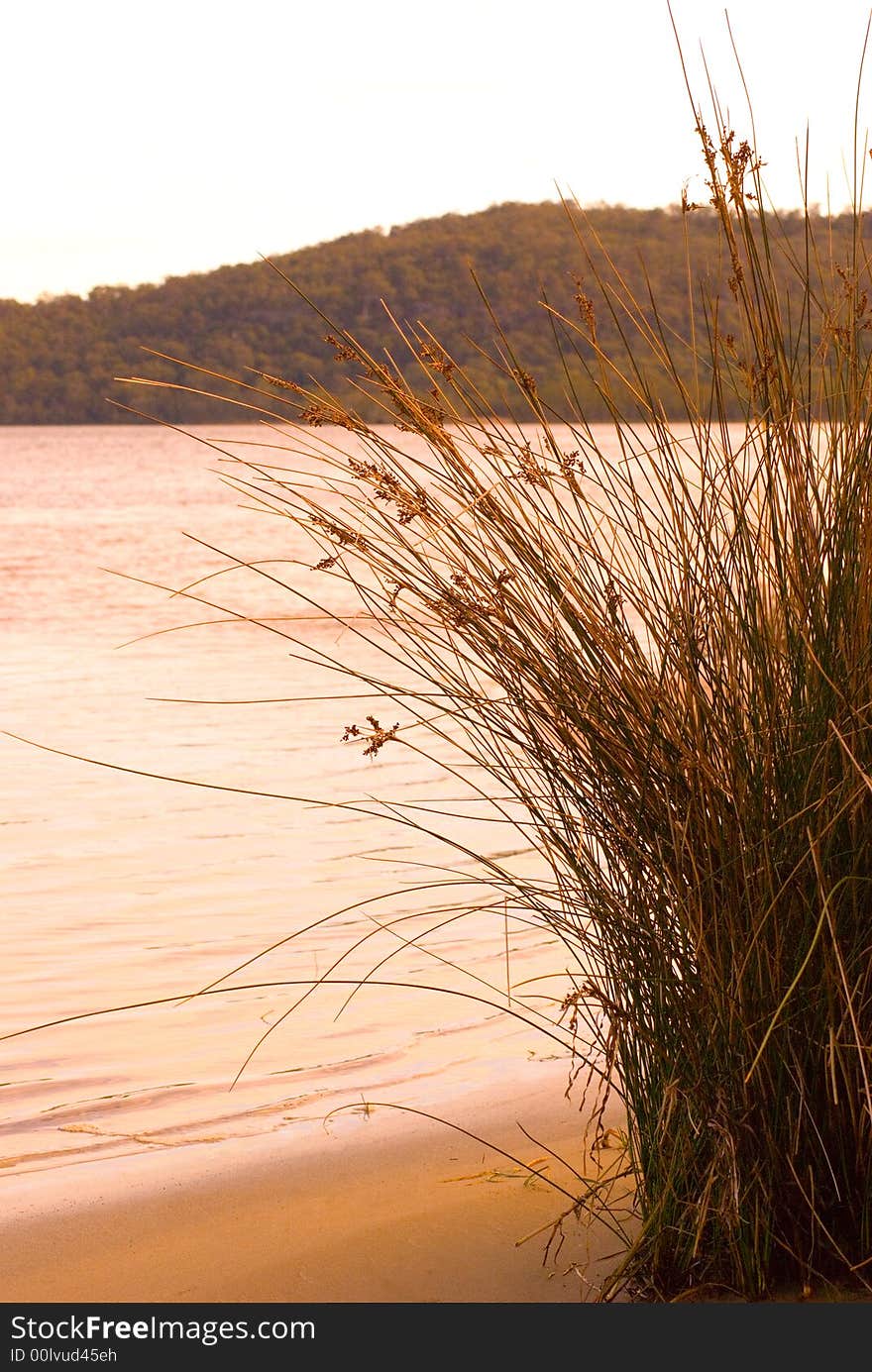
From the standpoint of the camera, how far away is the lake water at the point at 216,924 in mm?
3385

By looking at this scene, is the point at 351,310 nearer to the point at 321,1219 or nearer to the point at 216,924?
the point at 216,924

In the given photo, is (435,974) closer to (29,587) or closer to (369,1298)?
(369,1298)

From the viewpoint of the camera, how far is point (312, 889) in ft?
16.8

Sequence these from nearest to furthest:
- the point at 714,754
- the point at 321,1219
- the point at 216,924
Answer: the point at 714,754 < the point at 321,1219 < the point at 216,924

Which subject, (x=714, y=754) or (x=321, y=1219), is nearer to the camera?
(x=714, y=754)

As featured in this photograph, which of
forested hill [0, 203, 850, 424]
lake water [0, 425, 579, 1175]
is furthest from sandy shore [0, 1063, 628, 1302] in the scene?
forested hill [0, 203, 850, 424]

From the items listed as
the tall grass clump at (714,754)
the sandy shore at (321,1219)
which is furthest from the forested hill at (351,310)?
the sandy shore at (321,1219)

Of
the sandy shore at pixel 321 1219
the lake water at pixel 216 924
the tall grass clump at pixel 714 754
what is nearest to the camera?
the tall grass clump at pixel 714 754

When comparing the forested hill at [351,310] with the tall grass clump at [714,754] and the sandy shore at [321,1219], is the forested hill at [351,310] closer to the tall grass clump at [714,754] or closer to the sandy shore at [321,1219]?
the tall grass clump at [714,754]

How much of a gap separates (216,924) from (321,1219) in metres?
2.30

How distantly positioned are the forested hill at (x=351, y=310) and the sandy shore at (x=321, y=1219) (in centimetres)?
133

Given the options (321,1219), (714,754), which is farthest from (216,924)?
(714,754)

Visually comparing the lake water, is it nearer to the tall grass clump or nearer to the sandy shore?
the sandy shore

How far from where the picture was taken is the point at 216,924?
Answer: 475cm
